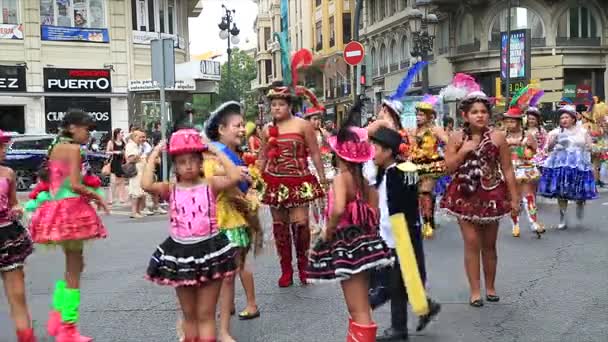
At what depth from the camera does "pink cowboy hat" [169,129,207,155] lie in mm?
4473

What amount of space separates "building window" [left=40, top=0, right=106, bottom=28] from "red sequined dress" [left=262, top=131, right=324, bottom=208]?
23.5 metres

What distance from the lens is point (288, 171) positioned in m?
7.23

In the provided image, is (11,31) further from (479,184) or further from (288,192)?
(479,184)

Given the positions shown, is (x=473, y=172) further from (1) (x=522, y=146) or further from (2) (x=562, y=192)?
(2) (x=562, y=192)

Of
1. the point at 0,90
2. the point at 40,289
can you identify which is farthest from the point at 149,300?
the point at 0,90

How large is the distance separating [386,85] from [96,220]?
45015 millimetres

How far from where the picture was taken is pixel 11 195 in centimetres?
531

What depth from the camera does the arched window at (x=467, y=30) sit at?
40438 mm

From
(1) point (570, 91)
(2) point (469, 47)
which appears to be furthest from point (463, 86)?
(2) point (469, 47)

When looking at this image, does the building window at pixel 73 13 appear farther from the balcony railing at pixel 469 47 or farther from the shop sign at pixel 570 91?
the shop sign at pixel 570 91

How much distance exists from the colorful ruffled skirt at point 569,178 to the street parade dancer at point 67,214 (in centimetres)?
788

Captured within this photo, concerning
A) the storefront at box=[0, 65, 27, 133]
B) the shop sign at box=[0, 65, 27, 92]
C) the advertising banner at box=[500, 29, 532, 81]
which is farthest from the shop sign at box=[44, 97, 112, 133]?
the advertising banner at box=[500, 29, 532, 81]

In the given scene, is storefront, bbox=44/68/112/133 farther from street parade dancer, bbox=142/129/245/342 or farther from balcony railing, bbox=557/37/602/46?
street parade dancer, bbox=142/129/245/342

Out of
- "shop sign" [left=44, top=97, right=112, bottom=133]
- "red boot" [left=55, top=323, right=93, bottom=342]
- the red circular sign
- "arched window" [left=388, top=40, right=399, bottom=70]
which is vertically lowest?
"red boot" [left=55, top=323, right=93, bottom=342]
